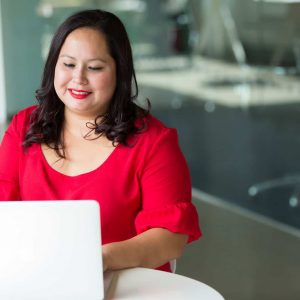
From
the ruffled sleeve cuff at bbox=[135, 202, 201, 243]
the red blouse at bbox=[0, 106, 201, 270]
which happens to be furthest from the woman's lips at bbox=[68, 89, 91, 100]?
the ruffled sleeve cuff at bbox=[135, 202, 201, 243]

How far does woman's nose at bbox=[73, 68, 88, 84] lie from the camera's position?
6.66 ft

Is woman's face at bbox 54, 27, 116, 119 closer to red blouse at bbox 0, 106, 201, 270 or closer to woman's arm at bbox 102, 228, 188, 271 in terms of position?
red blouse at bbox 0, 106, 201, 270

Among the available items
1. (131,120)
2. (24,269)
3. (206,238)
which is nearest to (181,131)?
(206,238)

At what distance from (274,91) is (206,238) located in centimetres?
98

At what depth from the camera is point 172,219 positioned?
199 centimetres

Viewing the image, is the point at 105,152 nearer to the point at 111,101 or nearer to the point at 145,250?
the point at 111,101

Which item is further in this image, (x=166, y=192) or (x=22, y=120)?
(x=22, y=120)

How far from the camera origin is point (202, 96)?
18.7 feet

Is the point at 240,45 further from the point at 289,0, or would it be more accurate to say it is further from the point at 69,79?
the point at 69,79

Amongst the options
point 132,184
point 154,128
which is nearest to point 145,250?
point 132,184

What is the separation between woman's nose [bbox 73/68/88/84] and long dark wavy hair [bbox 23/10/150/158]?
0.33 feet

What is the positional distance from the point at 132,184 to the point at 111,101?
0.75ft

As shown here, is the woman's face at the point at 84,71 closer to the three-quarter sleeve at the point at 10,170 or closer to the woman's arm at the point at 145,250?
the three-quarter sleeve at the point at 10,170

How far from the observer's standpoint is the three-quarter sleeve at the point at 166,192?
2.00 m
